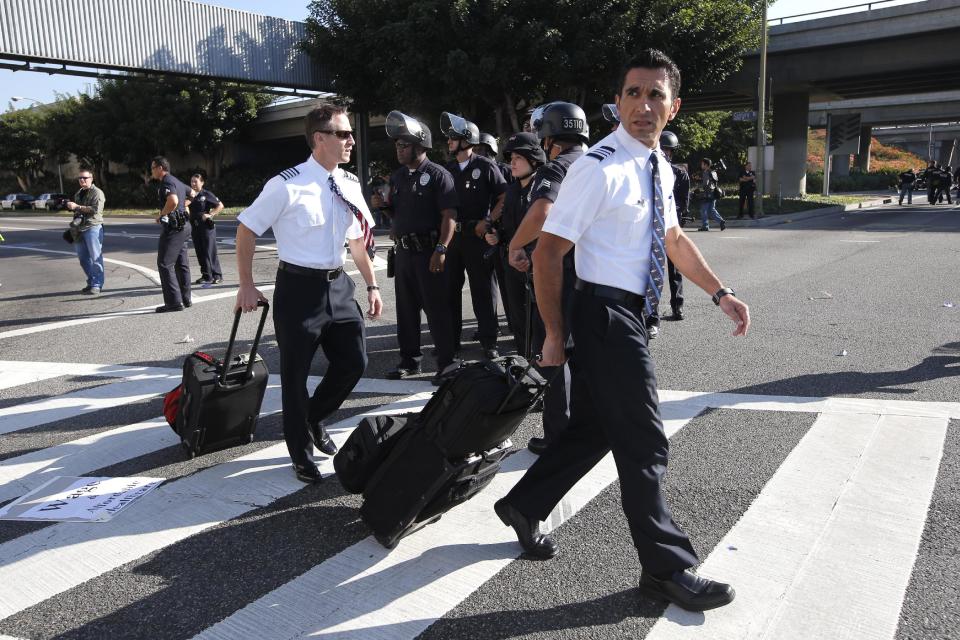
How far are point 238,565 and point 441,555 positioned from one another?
863 millimetres

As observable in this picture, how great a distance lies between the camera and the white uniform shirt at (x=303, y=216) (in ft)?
13.4

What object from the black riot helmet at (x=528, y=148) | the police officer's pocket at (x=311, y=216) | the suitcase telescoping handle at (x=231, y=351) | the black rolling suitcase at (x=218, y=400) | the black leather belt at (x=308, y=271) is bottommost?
the black rolling suitcase at (x=218, y=400)

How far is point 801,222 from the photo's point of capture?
24.3 metres

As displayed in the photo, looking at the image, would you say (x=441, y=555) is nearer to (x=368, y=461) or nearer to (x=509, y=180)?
(x=368, y=461)

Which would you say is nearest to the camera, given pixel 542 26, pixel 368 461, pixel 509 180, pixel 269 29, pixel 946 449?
pixel 368 461

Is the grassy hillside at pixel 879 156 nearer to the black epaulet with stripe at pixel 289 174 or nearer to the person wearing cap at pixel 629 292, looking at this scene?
the black epaulet with stripe at pixel 289 174

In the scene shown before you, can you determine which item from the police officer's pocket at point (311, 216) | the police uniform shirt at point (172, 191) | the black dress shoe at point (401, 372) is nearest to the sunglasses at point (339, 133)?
the police officer's pocket at point (311, 216)

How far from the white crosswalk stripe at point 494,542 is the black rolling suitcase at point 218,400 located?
0.61ft

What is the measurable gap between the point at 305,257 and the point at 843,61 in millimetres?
34112

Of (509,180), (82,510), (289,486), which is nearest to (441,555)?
(289,486)

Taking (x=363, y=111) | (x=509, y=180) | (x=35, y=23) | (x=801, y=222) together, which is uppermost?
(x=35, y=23)

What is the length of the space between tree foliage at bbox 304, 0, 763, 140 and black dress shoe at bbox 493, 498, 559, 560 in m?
22.1

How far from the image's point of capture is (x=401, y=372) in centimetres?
665

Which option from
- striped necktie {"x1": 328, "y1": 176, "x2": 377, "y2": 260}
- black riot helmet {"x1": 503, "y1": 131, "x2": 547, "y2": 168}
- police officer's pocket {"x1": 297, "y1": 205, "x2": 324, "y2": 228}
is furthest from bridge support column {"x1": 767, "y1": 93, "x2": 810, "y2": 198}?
police officer's pocket {"x1": 297, "y1": 205, "x2": 324, "y2": 228}
